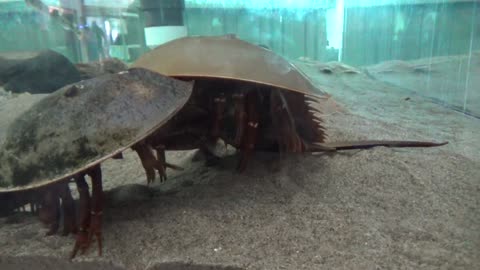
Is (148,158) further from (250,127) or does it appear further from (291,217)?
(291,217)

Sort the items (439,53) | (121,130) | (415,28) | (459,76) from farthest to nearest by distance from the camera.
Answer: (415,28) → (439,53) → (459,76) → (121,130)

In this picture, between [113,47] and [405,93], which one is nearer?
[113,47]

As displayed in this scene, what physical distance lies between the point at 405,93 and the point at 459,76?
0.76 meters

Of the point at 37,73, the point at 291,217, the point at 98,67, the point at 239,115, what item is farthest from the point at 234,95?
the point at 37,73

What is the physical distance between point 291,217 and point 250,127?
436mm

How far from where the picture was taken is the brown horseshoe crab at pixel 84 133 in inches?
46.3

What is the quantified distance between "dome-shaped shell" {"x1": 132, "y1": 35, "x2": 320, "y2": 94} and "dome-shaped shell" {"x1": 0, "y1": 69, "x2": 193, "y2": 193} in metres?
0.14

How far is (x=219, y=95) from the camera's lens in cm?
163

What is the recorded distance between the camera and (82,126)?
121 centimetres

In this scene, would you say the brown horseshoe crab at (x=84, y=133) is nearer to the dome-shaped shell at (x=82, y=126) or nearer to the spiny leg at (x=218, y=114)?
the dome-shaped shell at (x=82, y=126)

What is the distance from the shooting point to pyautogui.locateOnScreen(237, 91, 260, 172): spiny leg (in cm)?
165

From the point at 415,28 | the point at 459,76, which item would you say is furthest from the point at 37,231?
the point at 415,28

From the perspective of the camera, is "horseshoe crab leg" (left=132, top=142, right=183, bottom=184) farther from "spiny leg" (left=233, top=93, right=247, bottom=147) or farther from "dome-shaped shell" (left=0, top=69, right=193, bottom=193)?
"spiny leg" (left=233, top=93, right=247, bottom=147)

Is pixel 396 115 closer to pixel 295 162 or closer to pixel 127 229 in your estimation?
pixel 295 162
